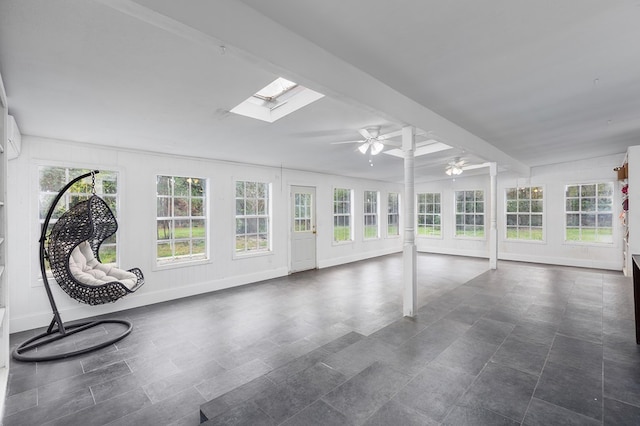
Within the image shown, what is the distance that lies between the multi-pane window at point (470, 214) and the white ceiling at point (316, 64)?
5045mm

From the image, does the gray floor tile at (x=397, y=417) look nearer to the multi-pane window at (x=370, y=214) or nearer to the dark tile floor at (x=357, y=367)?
the dark tile floor at (x=357, y=367)

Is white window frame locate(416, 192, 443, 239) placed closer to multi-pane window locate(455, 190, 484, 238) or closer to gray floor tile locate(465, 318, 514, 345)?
multi-pane window locate(455, 190, 484, 238)

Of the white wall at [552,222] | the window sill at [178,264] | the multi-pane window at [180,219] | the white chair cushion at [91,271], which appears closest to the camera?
the white chair cushion at [91,271]

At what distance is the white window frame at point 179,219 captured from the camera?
488 cm

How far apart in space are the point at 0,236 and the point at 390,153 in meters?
5.18

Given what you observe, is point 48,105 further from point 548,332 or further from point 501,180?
point 501,180

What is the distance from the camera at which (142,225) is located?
466 cm

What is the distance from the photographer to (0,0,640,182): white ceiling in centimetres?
166

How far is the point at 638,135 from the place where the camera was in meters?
4.92

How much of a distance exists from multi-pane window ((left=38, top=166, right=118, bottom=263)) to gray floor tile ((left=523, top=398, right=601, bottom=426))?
5284mm

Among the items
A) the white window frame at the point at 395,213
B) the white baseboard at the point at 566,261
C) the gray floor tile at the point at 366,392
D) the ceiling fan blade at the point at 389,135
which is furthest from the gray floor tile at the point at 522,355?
the white window frame at the point at 395,213

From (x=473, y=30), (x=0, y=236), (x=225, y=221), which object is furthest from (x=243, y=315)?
(x=473, y=30)

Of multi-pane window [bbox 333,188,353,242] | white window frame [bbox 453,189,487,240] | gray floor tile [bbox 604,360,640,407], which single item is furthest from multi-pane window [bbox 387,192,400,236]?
gray floor tile [bbox 604,360,640,407]

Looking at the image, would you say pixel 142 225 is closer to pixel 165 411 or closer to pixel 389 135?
pixel 165 411
